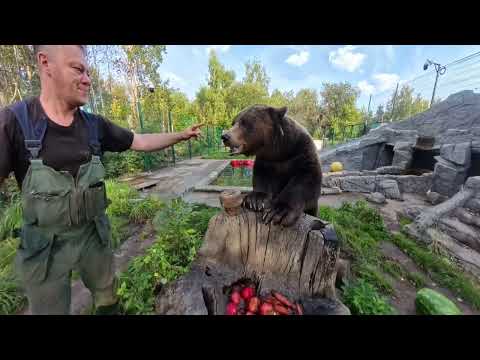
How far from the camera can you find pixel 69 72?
1273 millimetres

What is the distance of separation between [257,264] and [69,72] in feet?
6.18

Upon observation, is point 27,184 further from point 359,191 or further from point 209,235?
point 359,191

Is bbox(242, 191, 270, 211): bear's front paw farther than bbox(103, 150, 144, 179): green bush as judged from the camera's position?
No

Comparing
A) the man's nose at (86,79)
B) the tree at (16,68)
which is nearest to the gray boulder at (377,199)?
the man's nose at (86,79)

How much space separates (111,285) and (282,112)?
7.24 feet

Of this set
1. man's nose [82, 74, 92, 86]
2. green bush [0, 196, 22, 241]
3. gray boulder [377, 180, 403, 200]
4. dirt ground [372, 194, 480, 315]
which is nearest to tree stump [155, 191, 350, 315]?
→ man's nose [82, 74, 92, 86]

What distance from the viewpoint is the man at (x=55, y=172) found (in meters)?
1.26

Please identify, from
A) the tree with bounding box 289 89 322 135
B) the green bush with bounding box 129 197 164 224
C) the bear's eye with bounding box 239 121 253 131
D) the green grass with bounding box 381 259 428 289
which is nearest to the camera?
the bear's eye with bounding box 239 121 253 131

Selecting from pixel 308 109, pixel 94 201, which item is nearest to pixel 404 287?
pixel 94 201

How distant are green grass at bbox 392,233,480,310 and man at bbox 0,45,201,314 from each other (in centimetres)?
409

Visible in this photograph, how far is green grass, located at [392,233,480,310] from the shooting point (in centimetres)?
253

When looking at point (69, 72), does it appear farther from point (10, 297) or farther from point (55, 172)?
point (10, 297)

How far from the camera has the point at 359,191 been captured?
6.36 metres

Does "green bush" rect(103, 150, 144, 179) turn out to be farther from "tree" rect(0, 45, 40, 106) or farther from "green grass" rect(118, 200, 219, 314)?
"tree" rect(0, 45, 40, 106)
